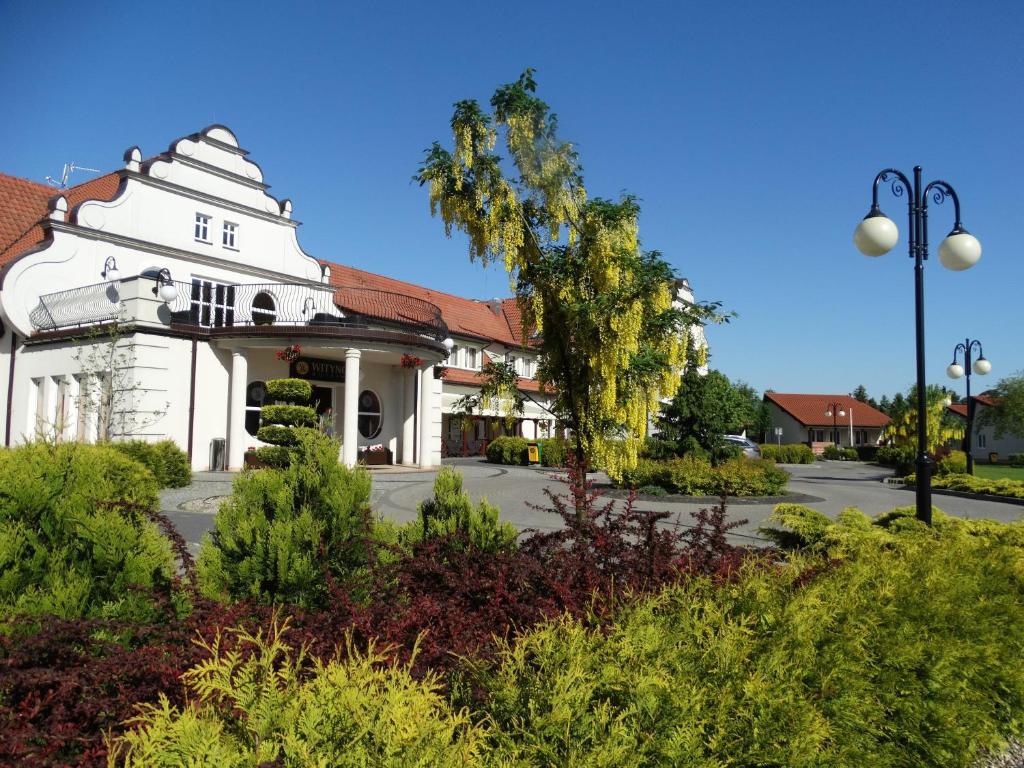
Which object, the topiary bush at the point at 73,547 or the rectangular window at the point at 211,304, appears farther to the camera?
the rectangular window at the point at 211,304

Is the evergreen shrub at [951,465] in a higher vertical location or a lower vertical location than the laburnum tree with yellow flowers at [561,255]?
lower

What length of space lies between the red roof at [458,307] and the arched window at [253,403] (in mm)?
10702

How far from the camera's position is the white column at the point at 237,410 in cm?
2206

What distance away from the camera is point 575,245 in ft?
24.3

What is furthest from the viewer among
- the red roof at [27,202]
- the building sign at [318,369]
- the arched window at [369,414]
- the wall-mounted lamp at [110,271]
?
the arched window at [369,414]

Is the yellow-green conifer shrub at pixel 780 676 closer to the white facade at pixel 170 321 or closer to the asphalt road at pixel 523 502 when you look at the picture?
the asphalt road at pixel 523 502

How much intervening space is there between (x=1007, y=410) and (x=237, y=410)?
76.0 metres

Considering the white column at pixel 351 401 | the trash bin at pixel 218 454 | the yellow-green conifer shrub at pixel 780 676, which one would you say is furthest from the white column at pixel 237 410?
the yellow-green conifer shrub at pixel 780 676

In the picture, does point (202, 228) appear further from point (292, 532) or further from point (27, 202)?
point (292, 532)

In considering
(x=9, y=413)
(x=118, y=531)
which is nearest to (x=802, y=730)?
(x=118, y=531)

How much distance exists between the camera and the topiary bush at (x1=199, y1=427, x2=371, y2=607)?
12.5 ft

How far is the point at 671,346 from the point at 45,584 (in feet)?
21.2

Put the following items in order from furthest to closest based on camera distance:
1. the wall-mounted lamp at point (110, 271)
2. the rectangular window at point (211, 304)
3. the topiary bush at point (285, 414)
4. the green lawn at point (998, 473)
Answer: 1. the green lawn at point (998, 473)
2. the rectangular window at point (211, 304)
3. the wall-mounted lamp at point (110, 271)
4. the topiary bush at point (285, 414)

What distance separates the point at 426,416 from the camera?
27.3 metres
